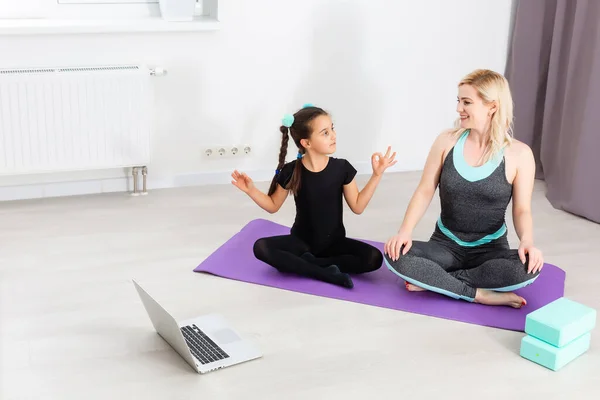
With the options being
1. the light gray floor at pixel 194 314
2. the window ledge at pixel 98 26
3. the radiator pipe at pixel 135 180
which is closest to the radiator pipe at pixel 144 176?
the radiator pipe at pixel 135 180

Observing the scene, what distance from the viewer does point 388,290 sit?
2730 mm

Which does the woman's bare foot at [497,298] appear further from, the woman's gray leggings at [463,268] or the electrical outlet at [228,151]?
the electrical outlet at [228,151]

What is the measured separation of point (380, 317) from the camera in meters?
2.56

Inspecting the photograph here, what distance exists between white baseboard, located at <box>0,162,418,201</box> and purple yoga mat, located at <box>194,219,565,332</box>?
747mm

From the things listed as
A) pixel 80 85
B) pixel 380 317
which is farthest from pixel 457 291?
pixel 80 85

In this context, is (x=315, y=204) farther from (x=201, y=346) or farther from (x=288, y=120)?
(x=201, y=346)

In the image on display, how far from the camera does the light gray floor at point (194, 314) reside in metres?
2.17

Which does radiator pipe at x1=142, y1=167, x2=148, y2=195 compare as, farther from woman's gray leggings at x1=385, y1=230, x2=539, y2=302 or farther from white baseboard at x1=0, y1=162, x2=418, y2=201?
woman's gray leggings at x1=385, y1=230, x2=539, y2=302

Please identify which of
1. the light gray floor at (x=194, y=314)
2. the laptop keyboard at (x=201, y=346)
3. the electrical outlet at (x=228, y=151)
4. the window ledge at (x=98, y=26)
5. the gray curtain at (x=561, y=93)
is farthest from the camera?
the electrical outlet at (x=228, y=151)

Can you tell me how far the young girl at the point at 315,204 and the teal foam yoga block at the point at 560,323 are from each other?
61 centimetres

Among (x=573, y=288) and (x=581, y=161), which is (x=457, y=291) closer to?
(x=573, y=288)

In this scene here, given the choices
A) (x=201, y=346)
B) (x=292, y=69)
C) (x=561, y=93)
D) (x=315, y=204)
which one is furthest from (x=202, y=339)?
(x=561, y=93)

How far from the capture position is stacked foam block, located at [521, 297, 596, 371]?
2268 millimetres

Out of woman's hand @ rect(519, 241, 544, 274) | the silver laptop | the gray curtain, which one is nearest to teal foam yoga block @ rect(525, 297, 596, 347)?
woman's hand @ rect(519, 241, 544, 274)
